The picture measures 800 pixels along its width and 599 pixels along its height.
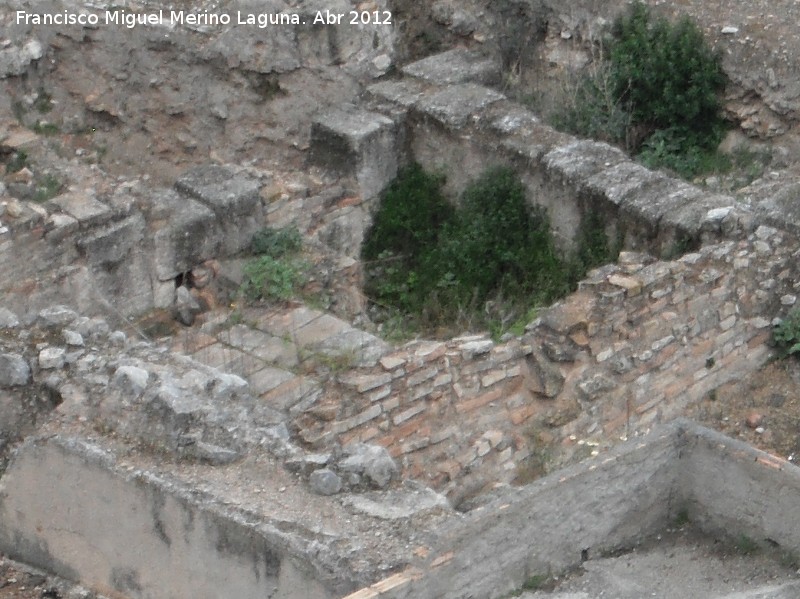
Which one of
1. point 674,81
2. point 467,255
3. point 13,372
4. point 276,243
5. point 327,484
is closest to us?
point 327,484

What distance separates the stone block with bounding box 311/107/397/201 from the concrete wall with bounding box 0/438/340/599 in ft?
12.3

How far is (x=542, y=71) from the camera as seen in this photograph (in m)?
11.3

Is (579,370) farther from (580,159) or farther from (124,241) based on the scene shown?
(124,241)

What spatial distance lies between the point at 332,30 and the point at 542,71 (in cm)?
174

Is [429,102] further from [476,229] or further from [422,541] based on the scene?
[422,541]

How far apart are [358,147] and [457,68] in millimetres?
1123

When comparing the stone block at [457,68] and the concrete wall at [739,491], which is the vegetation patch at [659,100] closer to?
the stone block at [457,68]

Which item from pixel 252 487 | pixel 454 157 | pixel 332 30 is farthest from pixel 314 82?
pixel 252 487

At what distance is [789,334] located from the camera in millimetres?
8805

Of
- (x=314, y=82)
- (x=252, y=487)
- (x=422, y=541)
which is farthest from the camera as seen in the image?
(x=314, y=82)

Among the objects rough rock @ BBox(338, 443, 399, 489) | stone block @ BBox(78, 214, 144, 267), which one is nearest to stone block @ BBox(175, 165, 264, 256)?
stone block @ BBox(78, 214, 144, 267)

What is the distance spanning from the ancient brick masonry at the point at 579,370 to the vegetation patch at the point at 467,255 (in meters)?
0.70

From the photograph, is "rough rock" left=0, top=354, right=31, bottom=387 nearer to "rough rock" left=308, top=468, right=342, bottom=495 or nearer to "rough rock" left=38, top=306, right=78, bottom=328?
"rough rock" left=38, top=306, right=78, bottom=328

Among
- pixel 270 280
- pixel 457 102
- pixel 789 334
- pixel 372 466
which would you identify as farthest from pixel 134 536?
pixel 457 102
